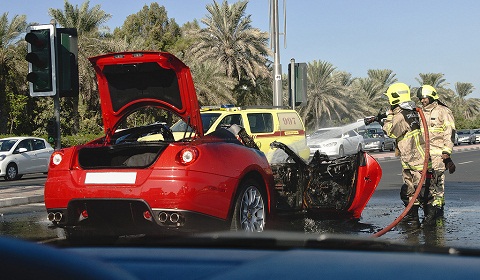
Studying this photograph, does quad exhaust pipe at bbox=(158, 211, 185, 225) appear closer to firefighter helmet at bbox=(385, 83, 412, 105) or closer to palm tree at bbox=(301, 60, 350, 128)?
firefighter helmet at bbox=(385, 83, 412, 105)

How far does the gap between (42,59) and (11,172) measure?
13102mm

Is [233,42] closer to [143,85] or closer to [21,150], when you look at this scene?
[21,150]

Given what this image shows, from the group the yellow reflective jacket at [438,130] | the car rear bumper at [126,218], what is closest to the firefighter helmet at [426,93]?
the yellow reflective jacket at [438,130]

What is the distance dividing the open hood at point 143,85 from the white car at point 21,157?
17478mm

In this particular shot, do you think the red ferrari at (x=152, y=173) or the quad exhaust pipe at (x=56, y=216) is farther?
the quad exhaust pipe at (x=56, y=216)

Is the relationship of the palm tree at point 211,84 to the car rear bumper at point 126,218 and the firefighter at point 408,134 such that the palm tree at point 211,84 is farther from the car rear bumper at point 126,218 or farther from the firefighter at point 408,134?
the car rear bumper at point 126,218

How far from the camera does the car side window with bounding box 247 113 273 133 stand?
15.5m

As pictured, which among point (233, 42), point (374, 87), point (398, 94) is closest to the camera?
point (398, 94)

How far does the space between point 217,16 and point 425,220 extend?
115 feet

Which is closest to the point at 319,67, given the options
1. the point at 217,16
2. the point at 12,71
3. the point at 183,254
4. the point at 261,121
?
the point at 217,16

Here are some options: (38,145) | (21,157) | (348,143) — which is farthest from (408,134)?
(348,143)

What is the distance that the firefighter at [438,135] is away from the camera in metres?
9.32

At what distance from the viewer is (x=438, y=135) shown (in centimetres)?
946

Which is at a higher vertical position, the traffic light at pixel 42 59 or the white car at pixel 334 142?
the traffic light at pixel 42 59
